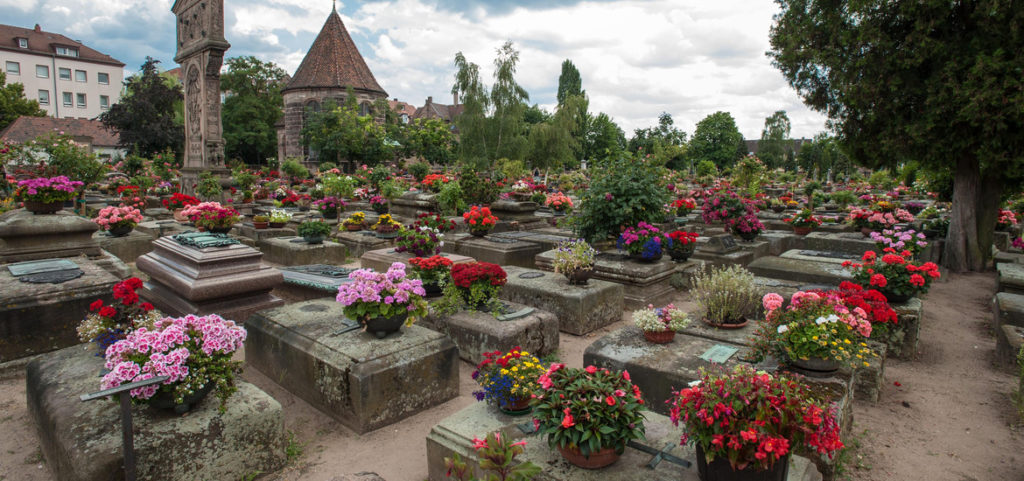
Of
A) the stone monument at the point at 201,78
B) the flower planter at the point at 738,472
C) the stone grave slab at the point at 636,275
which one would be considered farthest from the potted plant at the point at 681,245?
the stone monument at the point at 201,78

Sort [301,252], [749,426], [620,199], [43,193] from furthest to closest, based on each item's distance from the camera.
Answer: [301,252]
[620,199]
[43,193]
[749,426]

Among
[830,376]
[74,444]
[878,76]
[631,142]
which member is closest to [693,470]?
[830,376]

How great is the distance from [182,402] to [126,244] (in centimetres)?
777

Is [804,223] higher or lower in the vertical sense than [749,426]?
higher

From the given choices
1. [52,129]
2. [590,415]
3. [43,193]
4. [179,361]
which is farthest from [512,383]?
[52,129]

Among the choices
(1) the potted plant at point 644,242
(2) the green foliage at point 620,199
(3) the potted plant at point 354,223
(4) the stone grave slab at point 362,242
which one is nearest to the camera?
(1) the potted plant at point 644,242

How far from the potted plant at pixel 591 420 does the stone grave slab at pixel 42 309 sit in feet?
15.8

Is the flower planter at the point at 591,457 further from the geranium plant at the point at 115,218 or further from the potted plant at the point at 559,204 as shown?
the potted plant at the point at 559,204

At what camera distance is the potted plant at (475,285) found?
5199 mm

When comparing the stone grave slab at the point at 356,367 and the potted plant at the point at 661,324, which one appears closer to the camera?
the stone grave slab at the point at 356,367

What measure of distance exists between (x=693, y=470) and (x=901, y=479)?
76.3 inches

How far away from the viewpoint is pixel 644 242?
7500 mm

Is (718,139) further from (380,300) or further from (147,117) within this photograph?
(380,300)

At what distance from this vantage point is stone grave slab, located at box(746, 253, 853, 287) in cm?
685
